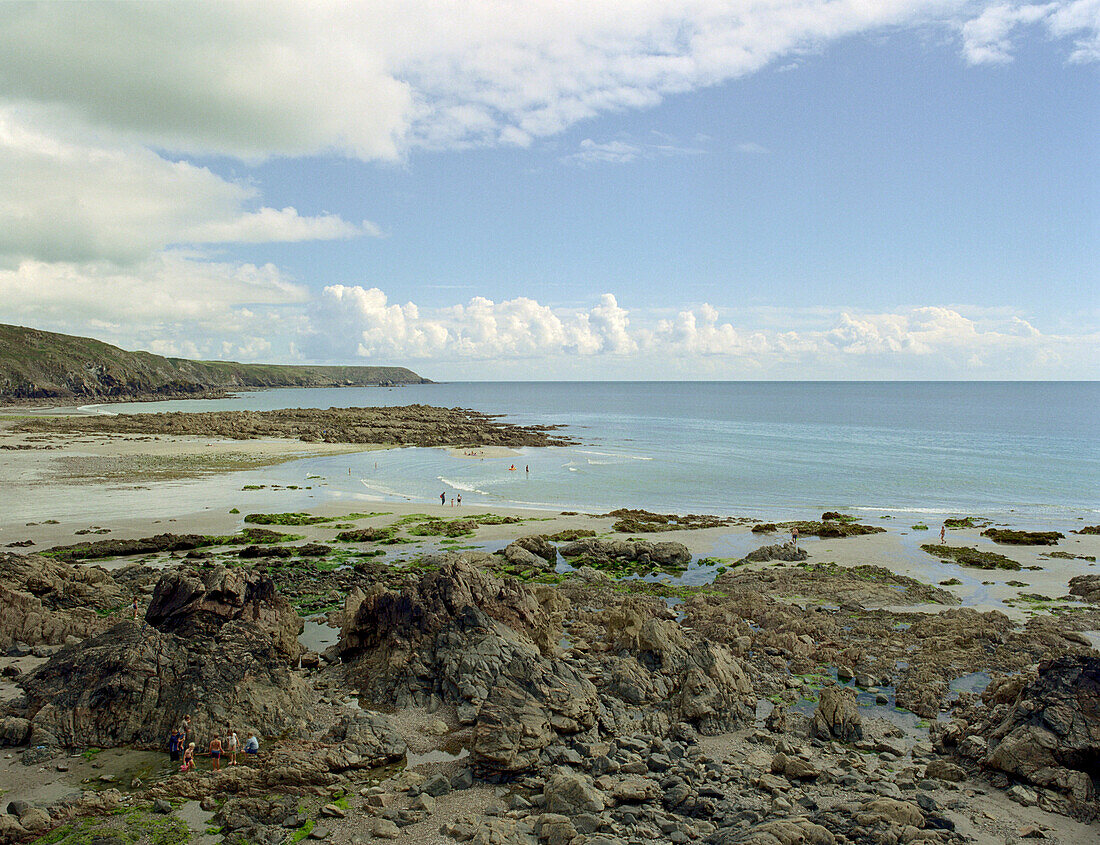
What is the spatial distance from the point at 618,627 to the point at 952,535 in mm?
33865

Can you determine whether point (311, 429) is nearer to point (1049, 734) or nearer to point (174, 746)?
point (174, 746)

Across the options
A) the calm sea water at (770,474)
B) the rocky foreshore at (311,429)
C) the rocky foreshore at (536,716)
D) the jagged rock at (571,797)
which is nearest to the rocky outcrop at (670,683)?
the rocky foreshore at (536,716)

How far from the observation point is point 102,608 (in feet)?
90.9

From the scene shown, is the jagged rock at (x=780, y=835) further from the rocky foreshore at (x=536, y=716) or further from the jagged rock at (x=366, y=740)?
the jagged rock at (x=366, y=740)

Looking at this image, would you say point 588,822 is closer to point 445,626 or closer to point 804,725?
point 804,725

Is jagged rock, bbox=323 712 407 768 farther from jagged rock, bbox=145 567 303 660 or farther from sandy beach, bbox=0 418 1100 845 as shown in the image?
jagged rock, bbox=145 567 303 660

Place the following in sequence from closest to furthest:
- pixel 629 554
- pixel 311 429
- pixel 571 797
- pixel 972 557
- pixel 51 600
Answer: pixel 571 797, pixel 51 600, pixel 972 557, pixel 629 554, pixel 311 429

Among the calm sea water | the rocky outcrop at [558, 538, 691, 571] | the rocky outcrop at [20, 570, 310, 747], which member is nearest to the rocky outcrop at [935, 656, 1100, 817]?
the rocky outcrop at [20, 570, 310, 747]

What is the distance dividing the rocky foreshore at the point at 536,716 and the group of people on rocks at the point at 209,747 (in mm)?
350

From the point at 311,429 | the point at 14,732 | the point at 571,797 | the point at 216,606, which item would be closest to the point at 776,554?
the point at 571,797

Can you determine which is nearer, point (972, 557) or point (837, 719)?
point (837, 719)

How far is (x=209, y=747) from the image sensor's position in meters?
17.1

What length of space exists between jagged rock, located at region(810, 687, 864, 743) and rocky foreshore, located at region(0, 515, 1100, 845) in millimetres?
60

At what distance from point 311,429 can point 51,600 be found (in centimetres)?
9098
